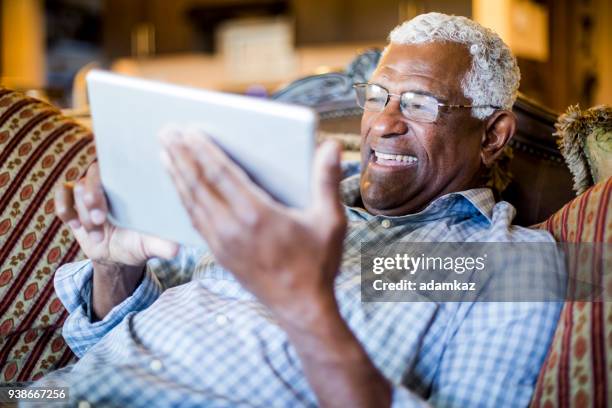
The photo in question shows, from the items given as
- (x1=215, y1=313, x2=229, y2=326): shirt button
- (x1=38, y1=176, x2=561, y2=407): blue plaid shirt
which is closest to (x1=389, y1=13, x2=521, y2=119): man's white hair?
(x1=38, y1=176, x2=561, y2=407): blue plaid shirt

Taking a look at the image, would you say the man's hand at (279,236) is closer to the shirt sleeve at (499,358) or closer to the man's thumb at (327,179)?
the man's thumb at (327,179)

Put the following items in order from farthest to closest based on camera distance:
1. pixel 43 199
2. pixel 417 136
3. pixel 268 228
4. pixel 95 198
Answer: pixel 43 199
pixel 417 136
pixel 95 198
pixel 268 228

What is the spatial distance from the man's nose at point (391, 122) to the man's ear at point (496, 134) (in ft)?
0.60

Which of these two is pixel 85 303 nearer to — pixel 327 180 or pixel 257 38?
pixel 327 180

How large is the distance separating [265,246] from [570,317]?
47 centimetres

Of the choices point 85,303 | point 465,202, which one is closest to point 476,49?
point 465,202

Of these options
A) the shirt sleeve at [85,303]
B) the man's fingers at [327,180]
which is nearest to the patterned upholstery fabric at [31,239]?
the shirt sleeve at [85,303]

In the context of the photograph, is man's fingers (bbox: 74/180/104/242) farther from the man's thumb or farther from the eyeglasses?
the eyeglasses

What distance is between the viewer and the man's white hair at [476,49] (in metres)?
1.29

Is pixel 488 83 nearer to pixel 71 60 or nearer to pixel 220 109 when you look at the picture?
pixel 220 109

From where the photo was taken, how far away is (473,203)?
1.22 metres

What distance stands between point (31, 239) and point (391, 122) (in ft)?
2.43

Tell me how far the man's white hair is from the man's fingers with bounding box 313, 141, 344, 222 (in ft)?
2.25

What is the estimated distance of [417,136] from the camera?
4.26 ft
